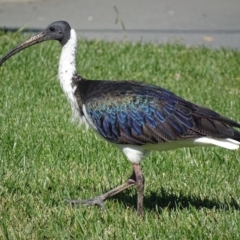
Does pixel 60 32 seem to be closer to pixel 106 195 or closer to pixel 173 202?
pixel 106 195

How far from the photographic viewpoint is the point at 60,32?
6691 millimetres

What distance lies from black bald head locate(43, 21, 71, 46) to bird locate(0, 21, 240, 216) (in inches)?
20.6

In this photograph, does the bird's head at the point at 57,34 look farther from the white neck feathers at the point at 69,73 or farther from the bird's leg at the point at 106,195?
the bird's leg at the point at 106,195

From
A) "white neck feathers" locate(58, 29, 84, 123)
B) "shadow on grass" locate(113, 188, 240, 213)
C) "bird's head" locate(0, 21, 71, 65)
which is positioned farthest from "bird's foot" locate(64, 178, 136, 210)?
"bird's head" locate(0, 21, 71, 65)

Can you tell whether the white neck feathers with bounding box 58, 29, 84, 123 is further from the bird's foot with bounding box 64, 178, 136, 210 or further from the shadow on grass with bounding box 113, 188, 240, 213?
the shadow on grass with bounding box 113, 188, 240, 213

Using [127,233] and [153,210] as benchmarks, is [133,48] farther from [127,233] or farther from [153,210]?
[127,233]

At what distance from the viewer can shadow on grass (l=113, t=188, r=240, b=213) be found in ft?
20.8

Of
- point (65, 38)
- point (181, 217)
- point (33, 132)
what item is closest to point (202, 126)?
point (181, 217)

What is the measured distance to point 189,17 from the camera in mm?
14703

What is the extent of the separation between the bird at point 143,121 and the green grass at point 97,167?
0.32 m

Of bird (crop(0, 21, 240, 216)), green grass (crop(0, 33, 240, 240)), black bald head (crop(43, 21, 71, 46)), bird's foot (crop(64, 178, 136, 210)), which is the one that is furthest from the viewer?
black bald head (crop(43, 21, 71, 46))

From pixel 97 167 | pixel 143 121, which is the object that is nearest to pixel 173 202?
pixel 143 121

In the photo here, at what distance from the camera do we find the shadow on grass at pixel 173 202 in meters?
6.34

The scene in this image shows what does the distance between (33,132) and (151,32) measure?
6.16 m
